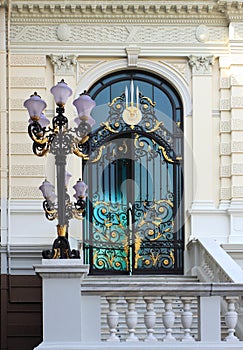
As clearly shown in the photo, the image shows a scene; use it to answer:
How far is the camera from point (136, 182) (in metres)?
17.5

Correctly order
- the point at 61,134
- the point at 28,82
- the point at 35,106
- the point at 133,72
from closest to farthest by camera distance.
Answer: the point at 61,134 < the point at 35,106 < the point at 28,82 < the point at 133,72

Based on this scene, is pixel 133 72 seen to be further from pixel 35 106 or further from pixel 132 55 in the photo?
pixel 35 106

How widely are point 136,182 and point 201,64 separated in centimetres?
249

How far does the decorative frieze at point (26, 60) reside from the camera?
1725 cm

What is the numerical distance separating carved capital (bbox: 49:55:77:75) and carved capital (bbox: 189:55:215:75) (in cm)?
218

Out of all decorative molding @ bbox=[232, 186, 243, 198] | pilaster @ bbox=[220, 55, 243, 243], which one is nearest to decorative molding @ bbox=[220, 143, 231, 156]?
pilaster @ bbox=[220, 55, 243, 243]

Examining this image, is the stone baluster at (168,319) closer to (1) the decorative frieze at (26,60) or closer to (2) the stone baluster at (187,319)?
(2) the stone baluster at (187,319)

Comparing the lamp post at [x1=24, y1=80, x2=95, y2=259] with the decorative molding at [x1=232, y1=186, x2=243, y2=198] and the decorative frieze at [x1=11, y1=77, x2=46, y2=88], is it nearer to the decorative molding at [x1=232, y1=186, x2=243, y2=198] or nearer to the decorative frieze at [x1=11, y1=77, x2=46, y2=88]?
the decorative frieze at [x1=11, y1=77, x2=46, y2=88]

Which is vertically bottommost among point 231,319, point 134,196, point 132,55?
point 231,319

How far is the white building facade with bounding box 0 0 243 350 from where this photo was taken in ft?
55.4

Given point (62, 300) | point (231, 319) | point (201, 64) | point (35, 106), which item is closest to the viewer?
point (62, 300)

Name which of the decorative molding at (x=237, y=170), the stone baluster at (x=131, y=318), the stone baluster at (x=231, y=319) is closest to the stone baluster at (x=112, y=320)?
the stone baluster at (x=131, y=318)

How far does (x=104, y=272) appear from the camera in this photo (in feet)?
56.6

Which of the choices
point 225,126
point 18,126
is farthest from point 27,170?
point 225,126
